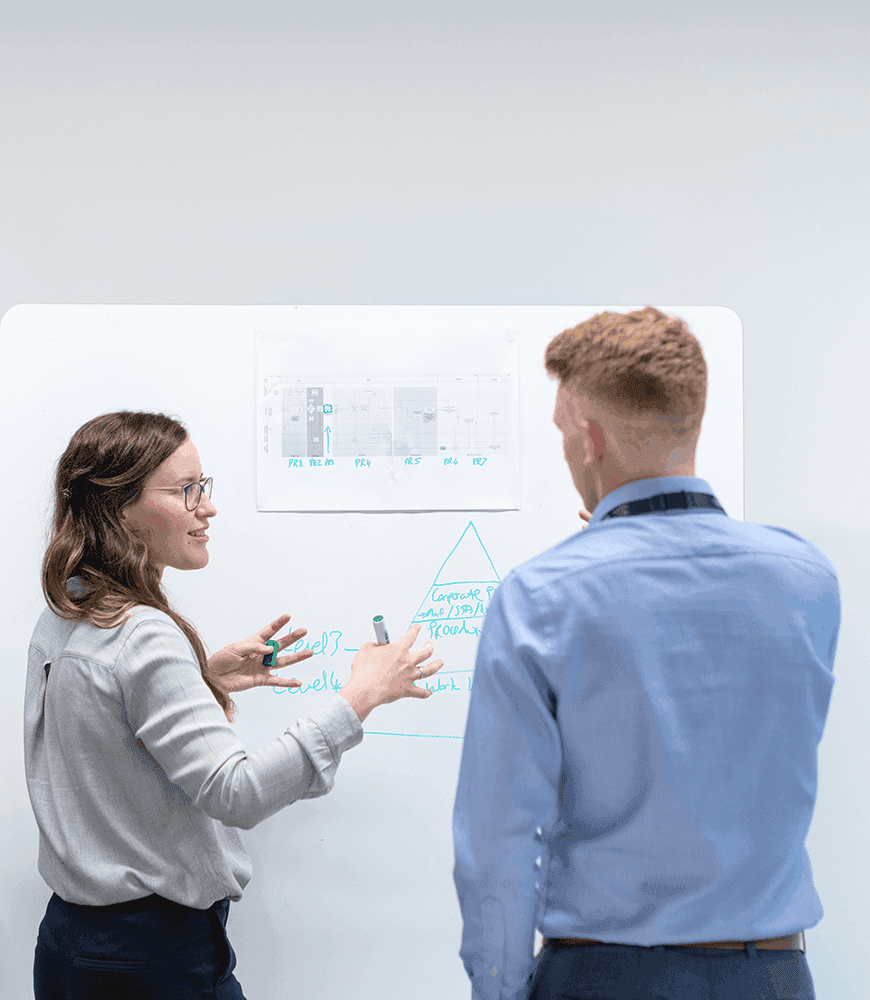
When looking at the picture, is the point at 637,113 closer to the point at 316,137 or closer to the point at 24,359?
the point at 316,137

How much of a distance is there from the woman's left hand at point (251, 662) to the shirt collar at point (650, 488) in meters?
0.66

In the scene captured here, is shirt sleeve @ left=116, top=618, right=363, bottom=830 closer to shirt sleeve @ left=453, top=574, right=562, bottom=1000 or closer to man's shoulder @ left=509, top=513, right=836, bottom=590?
shirt sleeve @ left=453, top=574, right=562, bottom=1000

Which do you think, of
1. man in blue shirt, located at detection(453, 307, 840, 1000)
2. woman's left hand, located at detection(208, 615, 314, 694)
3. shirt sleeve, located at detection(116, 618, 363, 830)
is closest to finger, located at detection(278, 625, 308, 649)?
woman's left hand, located at detection(208, 615, 314, 694)

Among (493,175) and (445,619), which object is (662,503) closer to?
(445,619)

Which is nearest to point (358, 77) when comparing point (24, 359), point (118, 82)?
point (118, 82)

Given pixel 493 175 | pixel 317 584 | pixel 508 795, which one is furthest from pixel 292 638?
pixel 493 175

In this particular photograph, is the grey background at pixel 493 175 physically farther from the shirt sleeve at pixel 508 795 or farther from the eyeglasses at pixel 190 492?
the shirt sleeve at pixel 508 795

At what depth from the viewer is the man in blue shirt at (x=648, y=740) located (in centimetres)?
71

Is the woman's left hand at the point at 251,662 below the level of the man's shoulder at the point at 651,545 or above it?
below

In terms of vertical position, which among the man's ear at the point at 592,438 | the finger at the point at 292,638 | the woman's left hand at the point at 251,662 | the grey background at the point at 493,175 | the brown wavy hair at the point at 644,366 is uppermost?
the grey background at the point at 493,175

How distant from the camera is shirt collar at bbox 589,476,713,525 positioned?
30.1 inches

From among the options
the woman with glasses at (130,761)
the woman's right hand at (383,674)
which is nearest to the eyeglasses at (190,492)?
the woman with glasses at (130,761)

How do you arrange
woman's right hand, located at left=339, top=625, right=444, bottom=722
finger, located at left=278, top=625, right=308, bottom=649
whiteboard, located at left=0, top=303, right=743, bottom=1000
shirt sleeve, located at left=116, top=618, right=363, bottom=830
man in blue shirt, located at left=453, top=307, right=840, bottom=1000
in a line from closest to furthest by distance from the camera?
1. man in blue shirt, located at left=453, top=307, right=840, bottom=1000
2. shirt sleeve, located at left=116, top=618, right=363, bottom=830
3. woman's right hand, located at left=339, top=625, right=444, bottom=722
4. finger, located at left=278, top=625, right=308, bottom=649
5. whiteboard, located at left=0, top=303, right=743, bottom=1000

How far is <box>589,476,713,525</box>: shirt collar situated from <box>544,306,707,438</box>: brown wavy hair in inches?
1.8
